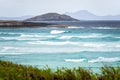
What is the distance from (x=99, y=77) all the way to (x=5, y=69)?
1633 millimetres

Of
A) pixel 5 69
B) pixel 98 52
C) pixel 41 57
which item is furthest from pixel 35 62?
pixel 5 69

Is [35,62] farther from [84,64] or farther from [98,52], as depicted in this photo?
[98,52]

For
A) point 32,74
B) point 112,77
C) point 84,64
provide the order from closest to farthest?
point 112,77 < point 32,74 < point 84,64

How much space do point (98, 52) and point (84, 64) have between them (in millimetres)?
9005

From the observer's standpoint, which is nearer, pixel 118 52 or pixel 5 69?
pixel 5 69

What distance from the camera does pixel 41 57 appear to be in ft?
105

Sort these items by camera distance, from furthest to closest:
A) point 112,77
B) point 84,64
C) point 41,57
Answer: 1. point 41,57
2. point 84,64
3. point 112,77

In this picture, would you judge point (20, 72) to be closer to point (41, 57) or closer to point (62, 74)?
point (62, 74)

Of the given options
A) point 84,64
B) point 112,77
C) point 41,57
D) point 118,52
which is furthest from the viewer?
point 118,52

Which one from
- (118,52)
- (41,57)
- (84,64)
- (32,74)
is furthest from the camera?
(118,52)

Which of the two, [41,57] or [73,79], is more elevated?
[73,79]

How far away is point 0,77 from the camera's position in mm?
6367

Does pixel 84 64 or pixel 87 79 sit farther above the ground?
pixel 87 79

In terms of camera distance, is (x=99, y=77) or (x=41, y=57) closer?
(x=99, y=77)
